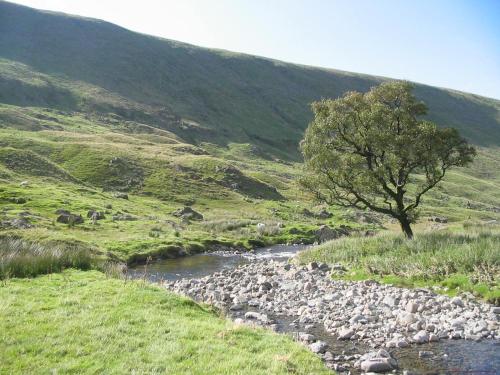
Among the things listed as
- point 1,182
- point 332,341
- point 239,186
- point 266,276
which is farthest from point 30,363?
point 239,186

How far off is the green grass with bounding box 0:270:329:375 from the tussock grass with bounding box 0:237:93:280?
152 inches

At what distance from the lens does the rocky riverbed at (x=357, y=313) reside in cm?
1794

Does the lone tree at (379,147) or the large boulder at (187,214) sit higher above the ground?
the lone tree at (379,147)

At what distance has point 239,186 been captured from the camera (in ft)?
359

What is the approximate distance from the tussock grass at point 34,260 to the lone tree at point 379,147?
822 inches

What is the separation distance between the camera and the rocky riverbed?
1794 cm

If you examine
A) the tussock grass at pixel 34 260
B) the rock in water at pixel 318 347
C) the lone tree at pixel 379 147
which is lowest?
the tussock grass at pixel 34 260

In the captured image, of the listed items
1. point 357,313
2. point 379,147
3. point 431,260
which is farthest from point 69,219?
point 357,313

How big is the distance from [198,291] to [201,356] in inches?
655

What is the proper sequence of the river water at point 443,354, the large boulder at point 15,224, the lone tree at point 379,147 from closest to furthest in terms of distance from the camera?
the river water at point 443,354 → the lone tree at point 379,147 → the large boulder at point 15,224

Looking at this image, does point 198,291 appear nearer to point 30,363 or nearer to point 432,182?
point 30,363

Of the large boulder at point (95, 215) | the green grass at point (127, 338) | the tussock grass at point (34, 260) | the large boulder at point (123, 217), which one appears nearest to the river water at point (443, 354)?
the green grass at point (127, 338)

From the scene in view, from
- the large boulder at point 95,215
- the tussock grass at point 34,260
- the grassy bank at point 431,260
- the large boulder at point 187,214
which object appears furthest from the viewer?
the large boulder at point 187,214

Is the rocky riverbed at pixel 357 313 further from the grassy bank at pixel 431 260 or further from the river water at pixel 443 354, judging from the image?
the grassy bank at pixel 431 260
